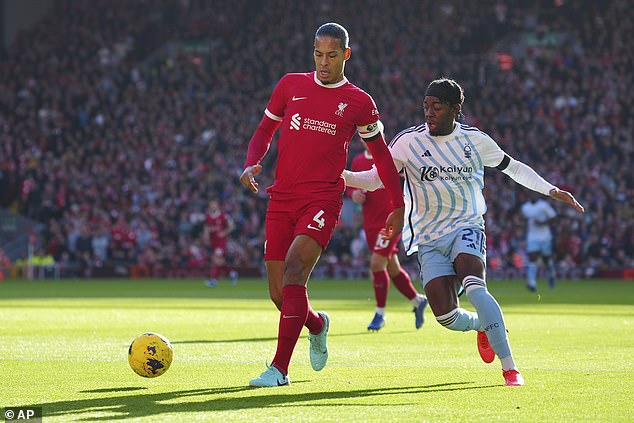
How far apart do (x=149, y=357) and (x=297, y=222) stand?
1.44m

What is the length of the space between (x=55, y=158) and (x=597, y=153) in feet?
61.6

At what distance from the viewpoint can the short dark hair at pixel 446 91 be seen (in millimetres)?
9281

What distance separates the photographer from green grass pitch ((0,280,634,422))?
23.7ft

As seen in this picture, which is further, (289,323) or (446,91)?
(446,91)

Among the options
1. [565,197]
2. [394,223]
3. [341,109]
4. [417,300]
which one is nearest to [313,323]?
[394,223]

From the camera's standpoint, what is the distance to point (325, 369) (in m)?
9.75

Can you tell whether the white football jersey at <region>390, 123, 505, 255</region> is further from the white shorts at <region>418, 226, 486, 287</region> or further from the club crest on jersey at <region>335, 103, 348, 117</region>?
the club crest on jersey at <region>335, 103, 348, 117</region>

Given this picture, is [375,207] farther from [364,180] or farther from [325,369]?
[364,180]

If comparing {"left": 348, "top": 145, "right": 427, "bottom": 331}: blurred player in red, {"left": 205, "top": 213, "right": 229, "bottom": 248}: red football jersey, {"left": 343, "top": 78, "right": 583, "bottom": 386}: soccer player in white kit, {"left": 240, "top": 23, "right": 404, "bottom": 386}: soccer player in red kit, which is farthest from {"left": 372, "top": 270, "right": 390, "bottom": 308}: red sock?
{"left": 205, "top": 213, "right": 229, "bottom": 248}: red football jersey

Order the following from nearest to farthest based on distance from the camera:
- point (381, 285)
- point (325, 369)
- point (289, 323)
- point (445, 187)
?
point (289, 323) < point (445, 187) < point (325, 369) < point (381, 285)

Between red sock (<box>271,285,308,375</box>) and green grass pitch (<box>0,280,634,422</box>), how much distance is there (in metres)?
0.26

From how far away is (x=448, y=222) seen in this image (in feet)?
30.6

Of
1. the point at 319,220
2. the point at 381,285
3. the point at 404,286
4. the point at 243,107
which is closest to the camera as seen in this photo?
the point at 319,220

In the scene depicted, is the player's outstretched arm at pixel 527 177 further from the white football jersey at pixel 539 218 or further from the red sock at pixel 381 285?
the white football jersey at pixel 539 218
